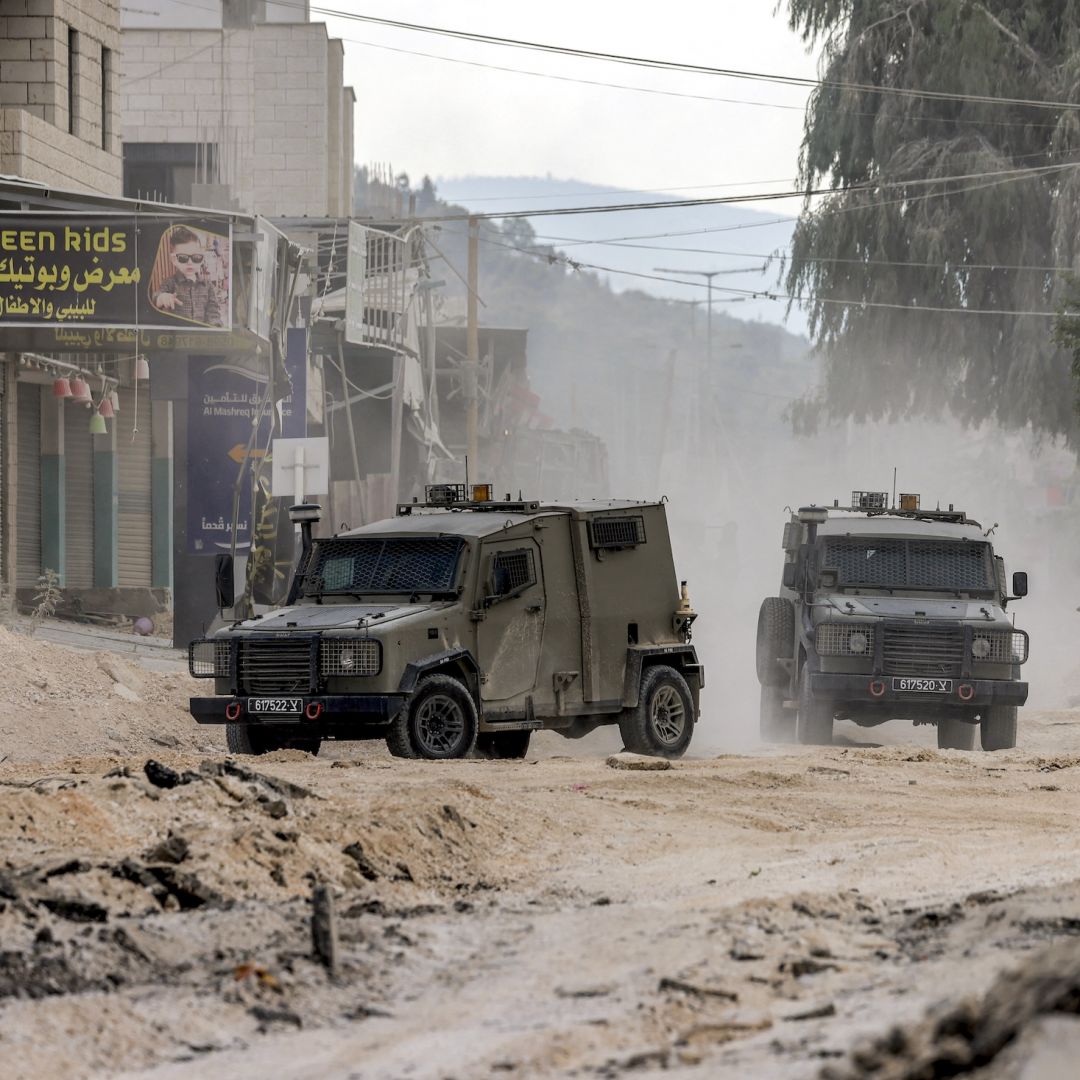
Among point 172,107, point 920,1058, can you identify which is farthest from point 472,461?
point 920,1058

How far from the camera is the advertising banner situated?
70.8 ft

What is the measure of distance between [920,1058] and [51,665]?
556 inches

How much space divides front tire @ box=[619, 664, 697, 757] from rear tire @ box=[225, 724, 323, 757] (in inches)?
104

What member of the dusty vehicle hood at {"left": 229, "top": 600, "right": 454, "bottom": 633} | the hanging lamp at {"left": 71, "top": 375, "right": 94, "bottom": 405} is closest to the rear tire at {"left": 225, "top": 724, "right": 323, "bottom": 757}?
the dusty vehicle hood at {"left": 229, "top": 600, "right": 454, "bottom": 633}

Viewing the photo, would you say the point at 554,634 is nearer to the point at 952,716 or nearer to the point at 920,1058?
the point at 952,716

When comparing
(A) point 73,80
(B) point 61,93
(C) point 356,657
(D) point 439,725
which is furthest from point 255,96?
(C) point 356,657

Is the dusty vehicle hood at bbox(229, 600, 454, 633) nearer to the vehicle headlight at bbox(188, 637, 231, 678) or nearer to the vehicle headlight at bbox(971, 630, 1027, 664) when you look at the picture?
the vehicle headlight at bbox(188, 637, 231, 678)

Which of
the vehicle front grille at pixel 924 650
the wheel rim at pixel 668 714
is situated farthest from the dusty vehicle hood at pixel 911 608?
the wheel rim at pixel 668 714

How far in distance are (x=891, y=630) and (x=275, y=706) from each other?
18.4ft

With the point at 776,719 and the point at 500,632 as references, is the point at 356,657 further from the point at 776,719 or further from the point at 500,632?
the point at 776,719

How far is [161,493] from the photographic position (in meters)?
32.0

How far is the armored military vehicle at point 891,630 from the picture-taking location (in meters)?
16.4

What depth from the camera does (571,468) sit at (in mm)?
66688

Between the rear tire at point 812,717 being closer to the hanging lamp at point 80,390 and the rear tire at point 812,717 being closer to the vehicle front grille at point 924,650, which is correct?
the vehicle front grille at point 924,650
